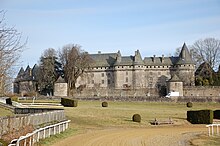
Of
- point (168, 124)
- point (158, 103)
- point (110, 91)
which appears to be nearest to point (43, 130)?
point (168, 124)

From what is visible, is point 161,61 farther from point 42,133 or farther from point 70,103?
point 42,133

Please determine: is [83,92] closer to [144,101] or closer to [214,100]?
[144,101]

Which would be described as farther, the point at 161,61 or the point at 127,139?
the point at 161,61

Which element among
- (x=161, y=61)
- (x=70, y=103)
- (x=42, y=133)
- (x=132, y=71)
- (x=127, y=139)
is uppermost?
(x=161, y=61)

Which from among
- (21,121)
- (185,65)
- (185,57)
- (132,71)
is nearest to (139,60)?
(132,71)

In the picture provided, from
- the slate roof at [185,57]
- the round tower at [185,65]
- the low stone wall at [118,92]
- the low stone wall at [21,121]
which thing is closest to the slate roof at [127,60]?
the round tower at [185,65]

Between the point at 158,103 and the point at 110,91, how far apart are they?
26.0 meters

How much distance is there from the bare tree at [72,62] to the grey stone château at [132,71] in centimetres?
667

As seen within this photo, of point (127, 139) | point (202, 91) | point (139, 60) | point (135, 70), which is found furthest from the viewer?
point (139, 60)

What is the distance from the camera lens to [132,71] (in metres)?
108

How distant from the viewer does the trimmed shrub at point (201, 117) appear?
36.4 metres

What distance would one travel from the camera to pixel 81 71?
312 feet

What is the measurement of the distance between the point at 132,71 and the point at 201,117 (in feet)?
235

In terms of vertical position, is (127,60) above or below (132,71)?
above
